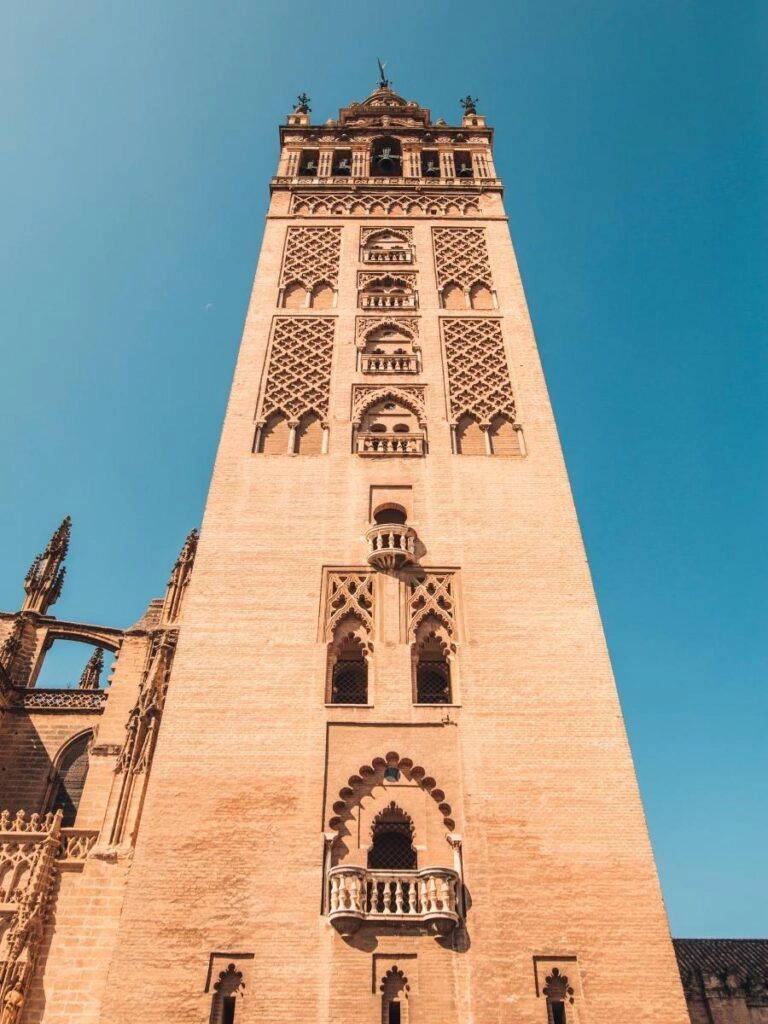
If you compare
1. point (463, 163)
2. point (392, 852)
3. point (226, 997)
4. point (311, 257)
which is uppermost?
point (463, 163)

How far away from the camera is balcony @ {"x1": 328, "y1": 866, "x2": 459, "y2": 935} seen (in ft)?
30.7

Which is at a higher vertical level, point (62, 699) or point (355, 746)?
point (62, 699)

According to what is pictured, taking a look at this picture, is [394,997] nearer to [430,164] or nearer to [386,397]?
[386,397]

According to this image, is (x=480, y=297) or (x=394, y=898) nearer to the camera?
(x=394, y=898)

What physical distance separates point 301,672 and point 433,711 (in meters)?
1.89

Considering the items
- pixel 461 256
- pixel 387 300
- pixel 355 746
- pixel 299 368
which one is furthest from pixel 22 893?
pixel 461 256

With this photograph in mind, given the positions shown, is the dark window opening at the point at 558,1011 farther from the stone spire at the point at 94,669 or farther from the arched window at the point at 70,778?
the stone spire at the point at 94,669

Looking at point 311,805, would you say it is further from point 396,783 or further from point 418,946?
point 418,946

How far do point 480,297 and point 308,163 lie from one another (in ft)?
27.4

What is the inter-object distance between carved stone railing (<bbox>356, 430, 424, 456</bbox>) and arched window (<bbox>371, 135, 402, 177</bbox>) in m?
11.5

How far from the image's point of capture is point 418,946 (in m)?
9.38

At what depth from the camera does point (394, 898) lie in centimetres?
991

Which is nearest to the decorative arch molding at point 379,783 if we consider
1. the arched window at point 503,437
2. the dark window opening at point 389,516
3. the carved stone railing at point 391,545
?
the carved stone railing at point 391,545

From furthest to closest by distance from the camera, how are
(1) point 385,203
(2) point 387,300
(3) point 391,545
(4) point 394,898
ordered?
1. (1) point 385,203
2. (2) point 387,300
3. (3) point 391,545
4. (4) point 394,898
